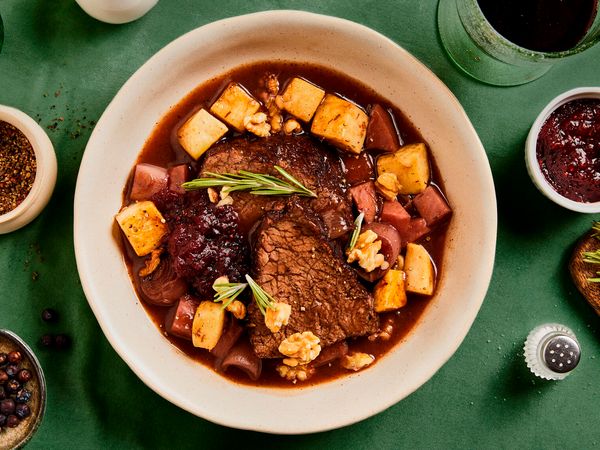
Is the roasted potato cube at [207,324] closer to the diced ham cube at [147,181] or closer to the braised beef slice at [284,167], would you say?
the braised beef slice at [284,167]

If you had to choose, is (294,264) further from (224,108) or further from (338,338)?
(224,108)

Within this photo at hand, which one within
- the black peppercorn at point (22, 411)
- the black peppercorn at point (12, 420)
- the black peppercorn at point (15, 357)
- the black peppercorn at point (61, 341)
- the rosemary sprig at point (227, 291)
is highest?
the rosemary sprig at point (227, 291)

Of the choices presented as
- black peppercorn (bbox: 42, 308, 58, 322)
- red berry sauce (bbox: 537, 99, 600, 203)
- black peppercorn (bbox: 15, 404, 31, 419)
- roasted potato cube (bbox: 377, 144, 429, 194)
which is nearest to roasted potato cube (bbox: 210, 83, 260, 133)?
roasted potato cube (bbox: 377, 144, 429, 194)

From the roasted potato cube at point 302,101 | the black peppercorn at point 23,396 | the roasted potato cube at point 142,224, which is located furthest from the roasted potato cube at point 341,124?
the black peppercorn at point 23,396

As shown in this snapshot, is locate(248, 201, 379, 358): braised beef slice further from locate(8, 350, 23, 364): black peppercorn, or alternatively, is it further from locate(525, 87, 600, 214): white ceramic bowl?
locate(8, 350, 23, 364): black peppercorn

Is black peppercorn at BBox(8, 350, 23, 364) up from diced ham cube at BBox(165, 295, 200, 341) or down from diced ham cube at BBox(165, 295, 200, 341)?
down

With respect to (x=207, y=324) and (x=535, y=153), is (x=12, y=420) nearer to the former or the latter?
(x=207, y=324)

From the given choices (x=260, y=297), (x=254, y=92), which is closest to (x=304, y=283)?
(x=260, y=297)
